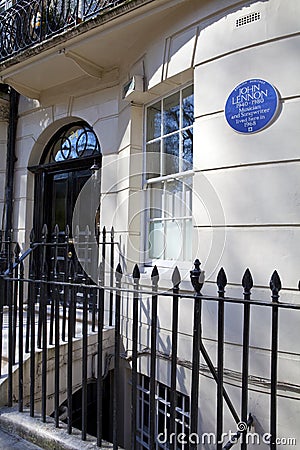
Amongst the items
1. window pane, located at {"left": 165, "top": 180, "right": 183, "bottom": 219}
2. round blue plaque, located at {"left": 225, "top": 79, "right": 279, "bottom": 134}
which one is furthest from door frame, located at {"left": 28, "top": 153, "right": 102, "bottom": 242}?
round blue plaque, located at {"left": 225, "top": 79, "right": 279, "bottom": 134}

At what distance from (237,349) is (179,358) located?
0.71 m

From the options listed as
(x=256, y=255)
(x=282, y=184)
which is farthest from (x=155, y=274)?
(x=282, y=184)

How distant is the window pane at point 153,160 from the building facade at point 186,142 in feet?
0.04

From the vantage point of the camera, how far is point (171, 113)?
4.30 m

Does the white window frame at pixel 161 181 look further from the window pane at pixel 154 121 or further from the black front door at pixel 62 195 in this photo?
the black front door at pixel 62 195

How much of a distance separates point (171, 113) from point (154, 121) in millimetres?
336

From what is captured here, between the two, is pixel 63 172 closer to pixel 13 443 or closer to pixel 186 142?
pixel 186 142

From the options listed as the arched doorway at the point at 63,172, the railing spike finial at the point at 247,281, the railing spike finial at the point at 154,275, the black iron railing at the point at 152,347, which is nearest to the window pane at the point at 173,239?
the black iron railing at the point at 152,347

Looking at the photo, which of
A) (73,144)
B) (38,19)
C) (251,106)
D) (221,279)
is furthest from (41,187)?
(221,279)

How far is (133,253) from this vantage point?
14.7 ft

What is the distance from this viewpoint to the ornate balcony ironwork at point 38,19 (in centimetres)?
464

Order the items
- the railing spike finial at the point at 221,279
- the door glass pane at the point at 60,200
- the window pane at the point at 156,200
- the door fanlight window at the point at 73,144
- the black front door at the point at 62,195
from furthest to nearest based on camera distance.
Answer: the door glass pane at the point at 60,200 < the black front door at the point at 62,195 < the door fanlight window at the point at 73,144 < the window pane at the point at 156,200 < the railing spike finial at the point at 221,279

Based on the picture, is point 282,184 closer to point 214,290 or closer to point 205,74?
point 214,290

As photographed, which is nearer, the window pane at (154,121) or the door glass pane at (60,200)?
the window pane at (154,121)
